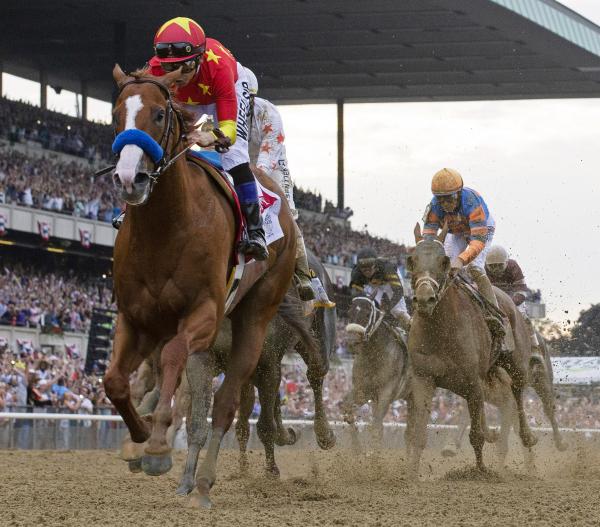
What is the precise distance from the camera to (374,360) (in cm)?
1388

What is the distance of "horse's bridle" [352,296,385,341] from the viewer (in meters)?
13.6

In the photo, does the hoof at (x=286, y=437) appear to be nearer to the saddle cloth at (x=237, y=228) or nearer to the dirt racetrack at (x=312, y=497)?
the dirt racetrack at (x=312, y=497)

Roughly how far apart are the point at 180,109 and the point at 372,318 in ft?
23.4

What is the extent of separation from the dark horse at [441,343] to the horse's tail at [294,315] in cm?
88

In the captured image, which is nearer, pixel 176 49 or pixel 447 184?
pixel 176 49

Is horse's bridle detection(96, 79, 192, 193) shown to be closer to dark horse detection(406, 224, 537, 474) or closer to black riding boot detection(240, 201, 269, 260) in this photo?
black riding boot detection(240, 201, 269, 260)

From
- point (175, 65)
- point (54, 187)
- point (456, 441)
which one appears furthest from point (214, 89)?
point (54, 187)

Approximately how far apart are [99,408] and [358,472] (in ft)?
25.4

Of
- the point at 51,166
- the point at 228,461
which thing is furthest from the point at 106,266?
the point at 228,461

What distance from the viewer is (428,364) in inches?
397

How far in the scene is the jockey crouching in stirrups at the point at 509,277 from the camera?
13.5 metres

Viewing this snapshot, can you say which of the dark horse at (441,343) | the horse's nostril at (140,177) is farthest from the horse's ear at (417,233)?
the horse's nostril at (140,177)

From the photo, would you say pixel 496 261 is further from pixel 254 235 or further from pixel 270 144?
pixel 254 235

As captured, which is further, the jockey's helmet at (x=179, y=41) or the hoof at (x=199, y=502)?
the jockey's helmet at (x=179, y=41)
